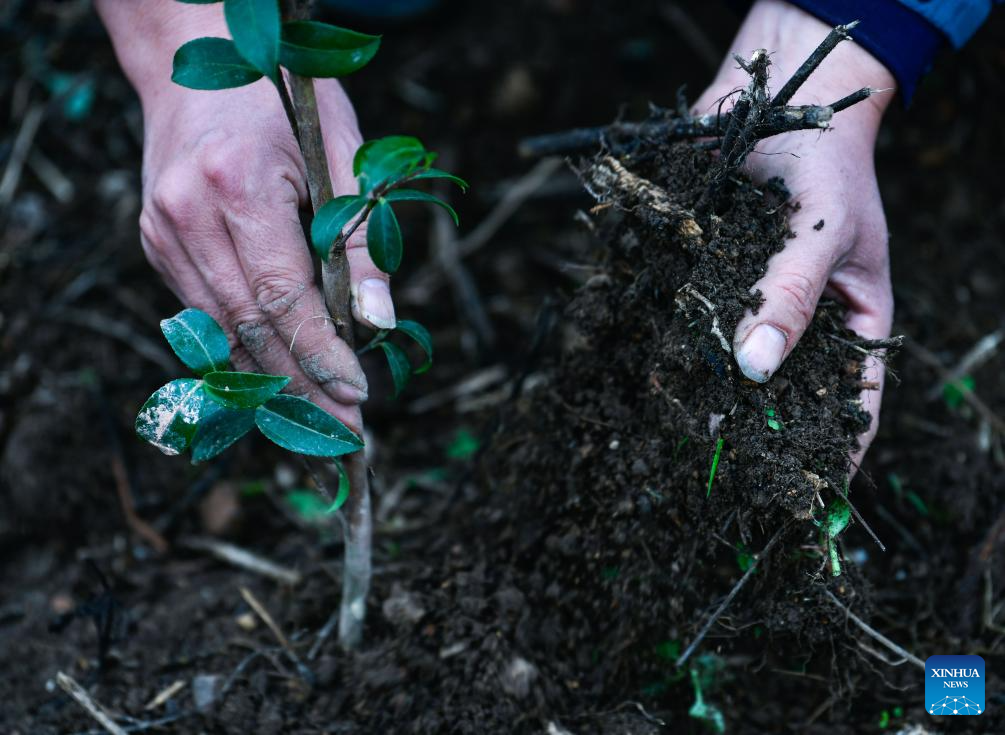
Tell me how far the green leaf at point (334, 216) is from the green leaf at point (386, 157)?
37 mm

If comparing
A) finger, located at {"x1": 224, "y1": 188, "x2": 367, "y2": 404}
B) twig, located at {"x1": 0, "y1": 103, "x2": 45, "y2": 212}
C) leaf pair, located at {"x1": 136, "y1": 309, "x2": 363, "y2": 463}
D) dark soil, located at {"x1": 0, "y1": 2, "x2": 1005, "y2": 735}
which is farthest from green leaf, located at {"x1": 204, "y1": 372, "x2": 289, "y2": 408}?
twig, located at {"x1": 0, "y1": 103, "x2": 45, "y2": 212}

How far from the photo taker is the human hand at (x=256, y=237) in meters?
1.29

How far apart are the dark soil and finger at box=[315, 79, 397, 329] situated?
16.0 inches

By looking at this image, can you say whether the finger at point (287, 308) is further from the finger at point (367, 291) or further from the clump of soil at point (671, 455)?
the clump of soil at point (671, 455)

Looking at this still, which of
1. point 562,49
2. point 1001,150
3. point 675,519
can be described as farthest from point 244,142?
point 1001,150

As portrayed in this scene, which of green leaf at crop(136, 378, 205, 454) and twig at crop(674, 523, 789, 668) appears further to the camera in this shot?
twig at crop(674, 523, 789, 668)

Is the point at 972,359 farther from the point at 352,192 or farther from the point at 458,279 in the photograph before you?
the point at 352,192

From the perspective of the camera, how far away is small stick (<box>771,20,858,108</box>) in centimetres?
111

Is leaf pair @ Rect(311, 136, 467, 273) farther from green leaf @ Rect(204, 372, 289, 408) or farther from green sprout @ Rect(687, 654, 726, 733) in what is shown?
green sprout @ Rect(687, 654, 726, 733)

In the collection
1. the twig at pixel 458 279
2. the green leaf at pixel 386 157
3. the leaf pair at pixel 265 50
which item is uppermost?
the leaf pair at pixel 265 50

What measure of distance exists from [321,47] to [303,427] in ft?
1.74

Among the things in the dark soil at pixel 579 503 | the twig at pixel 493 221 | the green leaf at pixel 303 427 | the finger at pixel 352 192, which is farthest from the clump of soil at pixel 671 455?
the twig at pixel 493 221

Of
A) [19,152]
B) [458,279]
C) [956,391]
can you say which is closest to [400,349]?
[458,279]

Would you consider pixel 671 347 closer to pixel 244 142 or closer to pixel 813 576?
pixel 813 576
